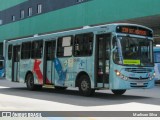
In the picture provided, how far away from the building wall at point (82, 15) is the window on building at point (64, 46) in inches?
443

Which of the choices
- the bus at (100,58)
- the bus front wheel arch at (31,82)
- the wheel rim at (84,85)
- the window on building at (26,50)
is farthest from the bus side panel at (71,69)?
A: the window on building at (26,50)

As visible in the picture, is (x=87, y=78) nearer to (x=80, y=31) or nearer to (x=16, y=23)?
(x=80, y=31)

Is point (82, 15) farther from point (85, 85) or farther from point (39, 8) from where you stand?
point (85, 85)

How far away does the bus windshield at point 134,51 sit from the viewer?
607 inches

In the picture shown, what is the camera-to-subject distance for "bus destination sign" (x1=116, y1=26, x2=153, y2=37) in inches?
621

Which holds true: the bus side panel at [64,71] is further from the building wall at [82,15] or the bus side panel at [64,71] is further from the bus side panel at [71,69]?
the building wall at [82,15]

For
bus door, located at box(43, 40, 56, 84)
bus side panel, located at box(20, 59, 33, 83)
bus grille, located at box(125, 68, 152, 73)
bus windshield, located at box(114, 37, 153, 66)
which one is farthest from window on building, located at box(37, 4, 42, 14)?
bus grille, located at box(125, 68, 152, 73)

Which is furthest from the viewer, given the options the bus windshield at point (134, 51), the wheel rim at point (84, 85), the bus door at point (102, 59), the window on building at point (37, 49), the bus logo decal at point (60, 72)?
the window on building at point (37, 49)

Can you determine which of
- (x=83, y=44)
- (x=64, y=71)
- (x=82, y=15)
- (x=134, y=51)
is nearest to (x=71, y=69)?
(x=64, y=71)

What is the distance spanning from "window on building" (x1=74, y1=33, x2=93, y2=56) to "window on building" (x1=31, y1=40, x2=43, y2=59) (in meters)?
3.39

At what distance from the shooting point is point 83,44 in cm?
1703

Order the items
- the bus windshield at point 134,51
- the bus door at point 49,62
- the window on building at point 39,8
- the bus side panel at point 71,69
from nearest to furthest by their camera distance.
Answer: the bus windshield at point 134,51 < the bus side panel at point 71,69 < the bus door at point 49,62 < the window on building at point 39,8

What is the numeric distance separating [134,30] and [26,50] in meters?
7.69

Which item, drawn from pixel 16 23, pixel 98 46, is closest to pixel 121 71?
pixel 98 46
